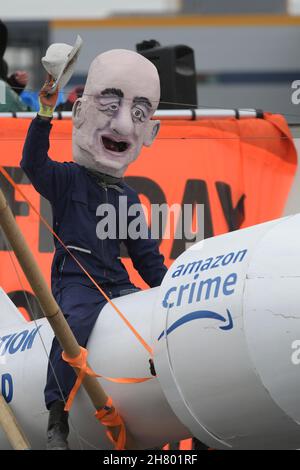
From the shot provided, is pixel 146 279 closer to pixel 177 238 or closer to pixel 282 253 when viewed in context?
pixel 177 238

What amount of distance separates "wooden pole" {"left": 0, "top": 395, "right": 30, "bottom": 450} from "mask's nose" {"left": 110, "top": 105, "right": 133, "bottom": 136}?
2.84 ft

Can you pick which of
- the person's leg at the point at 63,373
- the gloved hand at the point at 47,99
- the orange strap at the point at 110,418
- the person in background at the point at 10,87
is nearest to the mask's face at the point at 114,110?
the gloved hand at the point at 47,99

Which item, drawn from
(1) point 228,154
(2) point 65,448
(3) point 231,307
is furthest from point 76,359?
(1) point 228,154

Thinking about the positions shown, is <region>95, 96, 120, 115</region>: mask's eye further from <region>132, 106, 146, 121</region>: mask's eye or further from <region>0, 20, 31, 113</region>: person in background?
<region>0, 20, 31, 113</region>: person in background

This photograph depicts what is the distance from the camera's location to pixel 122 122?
12.0 ft

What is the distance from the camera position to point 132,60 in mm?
3686

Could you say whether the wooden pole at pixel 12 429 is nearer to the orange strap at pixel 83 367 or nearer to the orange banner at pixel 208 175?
the orange strap at pixel 83 367

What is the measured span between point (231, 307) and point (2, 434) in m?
1.01

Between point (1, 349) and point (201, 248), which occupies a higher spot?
point (201, 248)

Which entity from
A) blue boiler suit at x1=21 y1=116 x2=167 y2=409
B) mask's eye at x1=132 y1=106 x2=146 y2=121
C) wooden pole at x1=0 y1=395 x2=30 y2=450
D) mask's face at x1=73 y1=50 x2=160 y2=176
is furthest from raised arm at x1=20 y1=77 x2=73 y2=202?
wooden pole at x1=0 y1=395 x2=30 y2=450

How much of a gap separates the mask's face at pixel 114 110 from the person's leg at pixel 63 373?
456mm

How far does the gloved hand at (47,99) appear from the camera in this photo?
330 centimetres

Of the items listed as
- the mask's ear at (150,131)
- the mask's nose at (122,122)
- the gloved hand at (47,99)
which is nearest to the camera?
the gloved hand at (47,99)

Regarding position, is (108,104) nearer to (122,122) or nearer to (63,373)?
(122,122)
